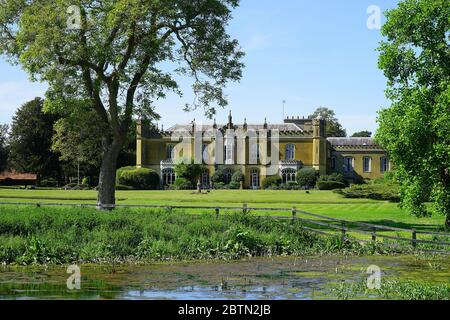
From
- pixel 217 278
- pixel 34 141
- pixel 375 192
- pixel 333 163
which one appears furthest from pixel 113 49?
pixel 333 163

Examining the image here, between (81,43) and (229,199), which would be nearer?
(81,43)

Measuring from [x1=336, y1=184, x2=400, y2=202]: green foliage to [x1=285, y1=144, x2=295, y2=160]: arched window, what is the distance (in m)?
25.2

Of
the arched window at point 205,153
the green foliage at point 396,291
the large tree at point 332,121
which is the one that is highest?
the large tree at point 332,121

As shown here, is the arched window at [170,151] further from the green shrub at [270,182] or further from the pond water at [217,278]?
the pond water at [217,278]

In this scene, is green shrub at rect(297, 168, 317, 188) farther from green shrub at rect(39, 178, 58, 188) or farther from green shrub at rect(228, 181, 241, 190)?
green shrub at rect(39, 178, 58, 188)

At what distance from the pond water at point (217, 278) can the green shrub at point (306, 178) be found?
50203 millimetres

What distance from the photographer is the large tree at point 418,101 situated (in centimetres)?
2286

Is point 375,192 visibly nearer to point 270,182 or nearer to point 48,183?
point 270,182

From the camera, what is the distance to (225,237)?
60.8 ft

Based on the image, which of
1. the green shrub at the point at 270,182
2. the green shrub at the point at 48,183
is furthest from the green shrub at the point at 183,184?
the green shrub at the point at 48,183

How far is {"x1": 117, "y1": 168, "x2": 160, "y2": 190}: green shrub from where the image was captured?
63.0m

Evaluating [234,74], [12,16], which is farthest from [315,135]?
[12,16]

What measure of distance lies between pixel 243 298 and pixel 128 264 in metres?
5.72
